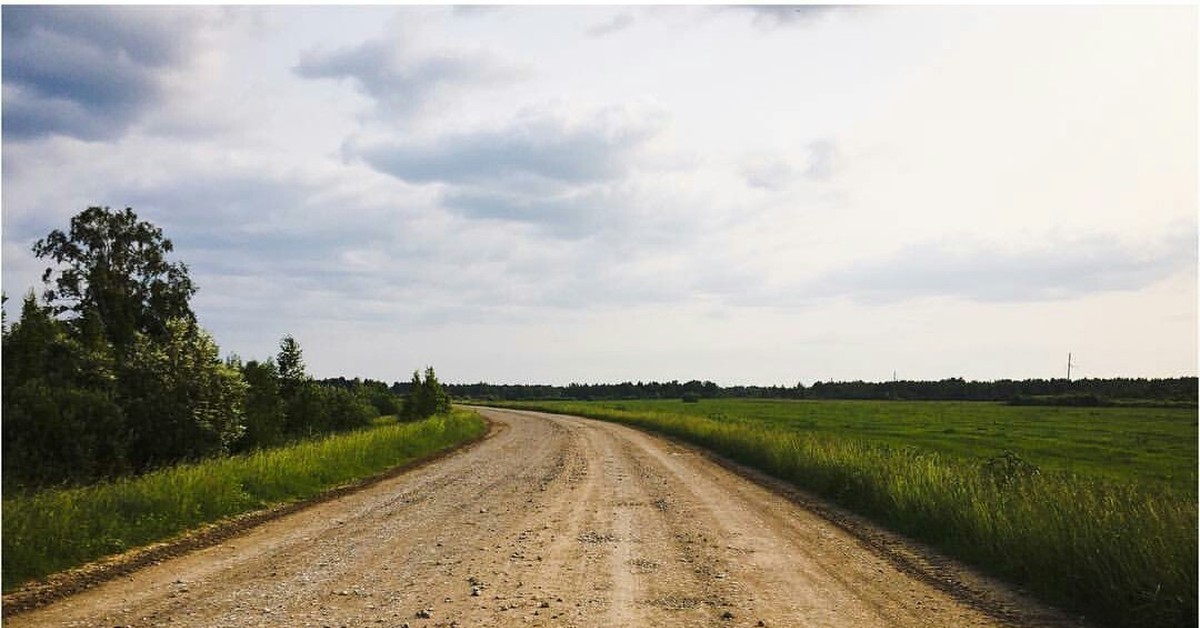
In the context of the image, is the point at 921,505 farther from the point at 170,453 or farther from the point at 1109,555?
the point at 170,453

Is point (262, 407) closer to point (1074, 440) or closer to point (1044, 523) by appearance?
point (1044, 523)

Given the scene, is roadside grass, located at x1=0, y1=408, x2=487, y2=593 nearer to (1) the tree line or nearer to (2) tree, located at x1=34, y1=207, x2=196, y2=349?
(1) the tree line

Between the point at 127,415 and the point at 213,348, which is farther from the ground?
the point at 213,348

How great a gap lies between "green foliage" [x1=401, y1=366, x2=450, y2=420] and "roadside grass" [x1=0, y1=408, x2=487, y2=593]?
3724cm

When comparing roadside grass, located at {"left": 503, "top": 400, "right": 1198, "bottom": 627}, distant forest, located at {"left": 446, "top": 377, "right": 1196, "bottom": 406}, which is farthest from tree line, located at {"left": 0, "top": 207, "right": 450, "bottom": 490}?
distant forest, located at {"left": 446, "top": 377, "right": 1196, "bottom": 406}

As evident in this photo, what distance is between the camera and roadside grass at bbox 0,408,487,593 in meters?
A: 9.54

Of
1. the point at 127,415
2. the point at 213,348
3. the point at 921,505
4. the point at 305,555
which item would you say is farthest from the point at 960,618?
the point at 213,348

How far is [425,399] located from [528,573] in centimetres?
5173

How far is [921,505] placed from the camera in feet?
44.9

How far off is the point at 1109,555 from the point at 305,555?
32.1ft

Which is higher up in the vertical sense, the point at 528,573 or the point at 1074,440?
the point at 528,573

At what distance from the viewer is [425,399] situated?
59.4 m

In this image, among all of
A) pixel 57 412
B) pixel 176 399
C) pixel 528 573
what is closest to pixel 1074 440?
pixel 176 399

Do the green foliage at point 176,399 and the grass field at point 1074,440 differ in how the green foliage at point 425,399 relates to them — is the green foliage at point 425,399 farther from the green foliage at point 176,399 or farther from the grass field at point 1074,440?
the green foliage at point 176,399
